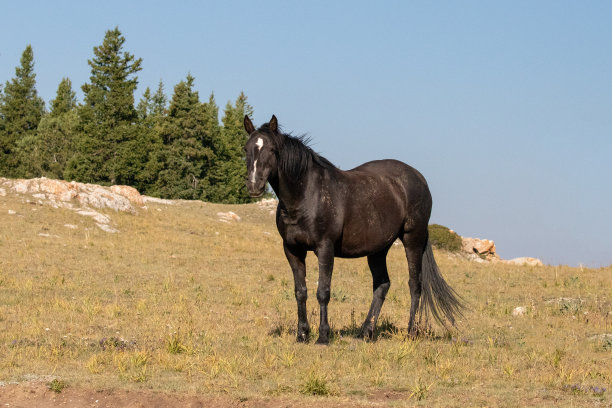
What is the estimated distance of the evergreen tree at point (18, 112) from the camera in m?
79.5

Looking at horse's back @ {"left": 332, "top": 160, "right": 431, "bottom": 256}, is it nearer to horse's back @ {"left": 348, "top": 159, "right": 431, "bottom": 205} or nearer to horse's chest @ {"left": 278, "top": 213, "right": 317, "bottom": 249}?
horse's back @ {"left": 348, "top": 159, "right": 431, "bottom": 205}

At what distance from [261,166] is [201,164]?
180ft

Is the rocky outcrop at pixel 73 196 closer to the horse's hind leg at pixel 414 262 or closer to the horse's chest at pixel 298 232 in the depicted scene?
the horse's hind leg at pixel 414 262

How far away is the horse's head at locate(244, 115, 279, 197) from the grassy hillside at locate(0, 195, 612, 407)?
2600 mm

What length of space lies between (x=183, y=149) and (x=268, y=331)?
52.1 m

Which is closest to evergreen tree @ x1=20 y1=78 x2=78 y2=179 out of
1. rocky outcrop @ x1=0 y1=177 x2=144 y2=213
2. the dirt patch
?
rocky outcrop @ x1=0 y1=177 x2=144 y2=213

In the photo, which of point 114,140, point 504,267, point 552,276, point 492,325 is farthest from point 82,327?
point 114,140

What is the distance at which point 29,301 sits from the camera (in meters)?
16.2

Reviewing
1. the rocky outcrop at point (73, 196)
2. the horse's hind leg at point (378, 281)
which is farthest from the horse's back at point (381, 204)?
the rocky outcrop at point (73, 196)

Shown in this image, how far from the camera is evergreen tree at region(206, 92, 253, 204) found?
216 ft

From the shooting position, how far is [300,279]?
37.1 feet

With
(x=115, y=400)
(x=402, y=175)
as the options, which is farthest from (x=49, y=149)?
(x=115, y=400)

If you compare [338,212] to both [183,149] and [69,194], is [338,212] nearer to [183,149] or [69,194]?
[69,194]

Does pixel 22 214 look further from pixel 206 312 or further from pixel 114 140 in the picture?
pixel 114 140
